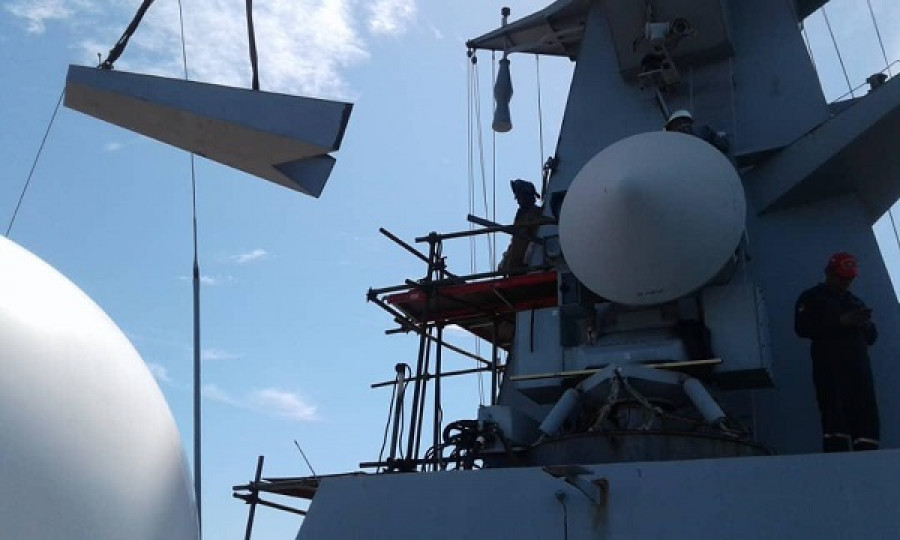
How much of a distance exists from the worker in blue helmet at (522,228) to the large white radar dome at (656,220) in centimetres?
187

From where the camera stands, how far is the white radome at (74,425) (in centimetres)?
191

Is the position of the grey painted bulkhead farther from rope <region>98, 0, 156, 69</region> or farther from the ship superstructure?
rope <region>98, 0, 156, 69</region>

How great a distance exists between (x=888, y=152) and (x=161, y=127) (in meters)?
4.82

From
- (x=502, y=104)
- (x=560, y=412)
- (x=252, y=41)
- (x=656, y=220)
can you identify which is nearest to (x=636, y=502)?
(x=560, y=412)

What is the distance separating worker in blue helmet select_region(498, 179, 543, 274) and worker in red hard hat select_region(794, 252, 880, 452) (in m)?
2.73

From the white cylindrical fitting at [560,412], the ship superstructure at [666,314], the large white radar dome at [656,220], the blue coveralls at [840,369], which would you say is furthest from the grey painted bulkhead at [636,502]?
the large white radar dome at [656,220]

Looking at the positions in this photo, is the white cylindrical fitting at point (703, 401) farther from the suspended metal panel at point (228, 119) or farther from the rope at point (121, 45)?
the rope at point (121, 45)

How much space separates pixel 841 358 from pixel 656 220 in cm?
127

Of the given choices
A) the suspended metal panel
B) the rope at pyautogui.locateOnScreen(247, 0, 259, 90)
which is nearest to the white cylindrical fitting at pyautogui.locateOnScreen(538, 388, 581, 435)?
the suspended metal panel

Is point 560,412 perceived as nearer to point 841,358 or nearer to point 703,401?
point 703,401

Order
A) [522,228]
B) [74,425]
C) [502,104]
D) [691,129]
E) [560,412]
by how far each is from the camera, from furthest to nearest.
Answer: [502,104], [522,228], [691,129], [560,412], [74,425]

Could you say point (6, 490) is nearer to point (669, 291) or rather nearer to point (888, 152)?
point (669, 291)

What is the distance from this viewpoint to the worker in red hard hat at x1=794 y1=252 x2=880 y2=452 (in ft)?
16.7

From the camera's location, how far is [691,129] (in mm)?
6598
